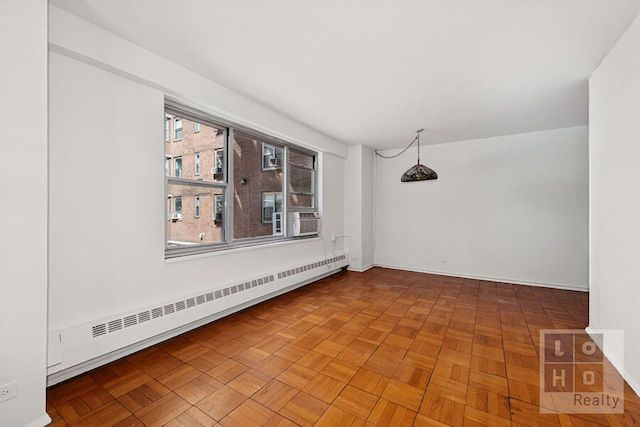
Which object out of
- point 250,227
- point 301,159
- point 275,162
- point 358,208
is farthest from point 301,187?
point 358,208

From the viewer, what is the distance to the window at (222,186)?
9.61 ft

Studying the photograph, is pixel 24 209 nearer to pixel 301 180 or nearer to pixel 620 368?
pixel 301 180

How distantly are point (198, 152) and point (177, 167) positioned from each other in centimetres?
32

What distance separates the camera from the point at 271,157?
4625 millimetres

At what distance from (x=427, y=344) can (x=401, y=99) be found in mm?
2739

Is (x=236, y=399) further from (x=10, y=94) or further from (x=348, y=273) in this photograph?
(x=348, y=273)

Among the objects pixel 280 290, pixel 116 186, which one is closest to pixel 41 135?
pixel 116 186

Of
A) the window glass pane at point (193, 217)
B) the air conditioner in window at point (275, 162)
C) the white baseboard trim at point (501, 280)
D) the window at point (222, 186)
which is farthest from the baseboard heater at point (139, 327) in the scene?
the white baseboard trim at point (501, 280)

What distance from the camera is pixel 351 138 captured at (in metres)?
5.12

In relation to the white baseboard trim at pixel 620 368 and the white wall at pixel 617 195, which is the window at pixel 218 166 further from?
the white baseboard trim at pixel 620 368

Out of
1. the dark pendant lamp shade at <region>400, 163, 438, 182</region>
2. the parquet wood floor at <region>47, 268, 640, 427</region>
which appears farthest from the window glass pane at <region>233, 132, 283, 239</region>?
the dark pendant lamp shade at <region>400, 163, 438, 182</region>

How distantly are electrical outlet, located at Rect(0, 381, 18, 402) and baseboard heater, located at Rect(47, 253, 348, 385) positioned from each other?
1.30 ft

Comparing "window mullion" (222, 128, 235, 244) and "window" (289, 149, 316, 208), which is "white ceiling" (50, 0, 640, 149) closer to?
"window mullion" (222, 128, 235, 244)

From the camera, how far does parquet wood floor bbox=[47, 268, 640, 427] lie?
5.37 feet
